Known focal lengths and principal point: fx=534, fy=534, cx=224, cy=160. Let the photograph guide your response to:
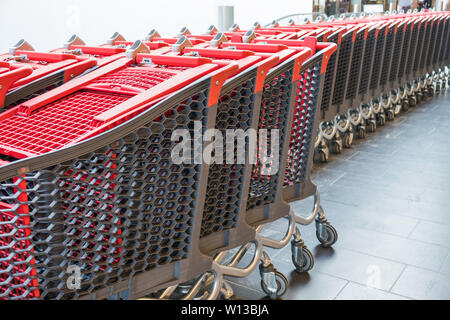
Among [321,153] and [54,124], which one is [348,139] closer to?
[321,153]

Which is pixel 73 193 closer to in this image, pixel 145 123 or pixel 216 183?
pixel 145 123

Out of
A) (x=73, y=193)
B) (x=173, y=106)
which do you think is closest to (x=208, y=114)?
(x=173, y=106)

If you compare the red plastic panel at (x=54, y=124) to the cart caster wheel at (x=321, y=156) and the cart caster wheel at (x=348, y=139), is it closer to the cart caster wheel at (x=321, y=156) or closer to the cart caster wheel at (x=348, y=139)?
the cart caster wheel at (x=321, y=156)

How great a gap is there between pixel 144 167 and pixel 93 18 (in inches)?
178

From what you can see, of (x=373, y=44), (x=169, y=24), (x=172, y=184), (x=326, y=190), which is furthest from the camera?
(x=169, y=24)

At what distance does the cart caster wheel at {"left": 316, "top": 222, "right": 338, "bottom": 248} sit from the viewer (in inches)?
120

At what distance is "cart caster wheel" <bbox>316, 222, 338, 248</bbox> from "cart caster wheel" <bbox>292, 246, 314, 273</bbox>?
0.32 m

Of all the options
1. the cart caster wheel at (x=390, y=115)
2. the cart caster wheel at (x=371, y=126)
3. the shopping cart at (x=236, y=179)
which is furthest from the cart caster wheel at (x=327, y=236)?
the cart caster wheel at (x=390, y=115)

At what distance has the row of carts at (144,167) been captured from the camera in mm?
1518

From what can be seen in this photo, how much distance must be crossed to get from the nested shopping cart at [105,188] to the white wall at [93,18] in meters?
3.11

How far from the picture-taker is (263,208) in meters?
2.36

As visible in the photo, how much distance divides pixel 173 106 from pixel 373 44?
400cm

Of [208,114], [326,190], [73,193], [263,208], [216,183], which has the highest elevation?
[208,114]

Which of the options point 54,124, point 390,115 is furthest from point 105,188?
point 390,115
